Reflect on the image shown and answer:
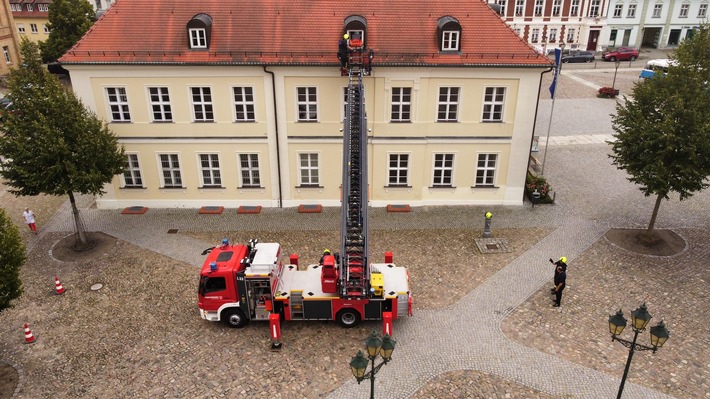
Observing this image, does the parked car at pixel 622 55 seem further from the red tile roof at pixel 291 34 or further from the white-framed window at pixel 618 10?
the red tile roof at pixel 291 34

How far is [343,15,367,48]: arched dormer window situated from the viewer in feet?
76.8

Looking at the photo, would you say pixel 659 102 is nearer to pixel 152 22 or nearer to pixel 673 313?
pixel 673 313

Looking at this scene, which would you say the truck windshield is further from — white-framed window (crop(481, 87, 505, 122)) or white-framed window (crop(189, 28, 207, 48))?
white-framed window (crop(481, 87, 505, 122))

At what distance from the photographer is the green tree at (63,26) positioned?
50.2 metres

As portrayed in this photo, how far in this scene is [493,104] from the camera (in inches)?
952

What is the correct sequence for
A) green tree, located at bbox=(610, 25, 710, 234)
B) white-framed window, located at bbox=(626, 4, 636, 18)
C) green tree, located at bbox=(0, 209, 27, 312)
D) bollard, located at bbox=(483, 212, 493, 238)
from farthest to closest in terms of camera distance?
white-framed window, located at bbox=(626, 4, 636, 18) → bollard, located at bbox=(483, 212, 493, 238) → green tree, located at bbox=(610, 25, 710, 234) → green tree, located at bbox=(0, 209, 27, 312)

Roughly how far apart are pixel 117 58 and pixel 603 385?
22145 millimetres

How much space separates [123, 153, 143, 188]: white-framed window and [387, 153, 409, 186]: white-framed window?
11880 mm

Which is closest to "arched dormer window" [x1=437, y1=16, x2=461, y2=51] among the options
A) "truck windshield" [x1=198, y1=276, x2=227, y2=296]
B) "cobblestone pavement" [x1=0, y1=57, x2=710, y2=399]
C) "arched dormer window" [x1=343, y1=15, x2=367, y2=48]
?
"arched dormer window" [x1=343, y1=15, x2=367, y2=48]

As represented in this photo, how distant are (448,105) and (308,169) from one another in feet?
23.5

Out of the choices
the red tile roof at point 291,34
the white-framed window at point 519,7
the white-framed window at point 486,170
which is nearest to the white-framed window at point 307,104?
the red tile roof at point 291,34

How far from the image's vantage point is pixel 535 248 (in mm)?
22000

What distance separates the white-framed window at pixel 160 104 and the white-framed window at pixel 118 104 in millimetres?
1112

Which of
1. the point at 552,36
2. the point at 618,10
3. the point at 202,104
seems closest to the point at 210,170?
the point at 202,104
